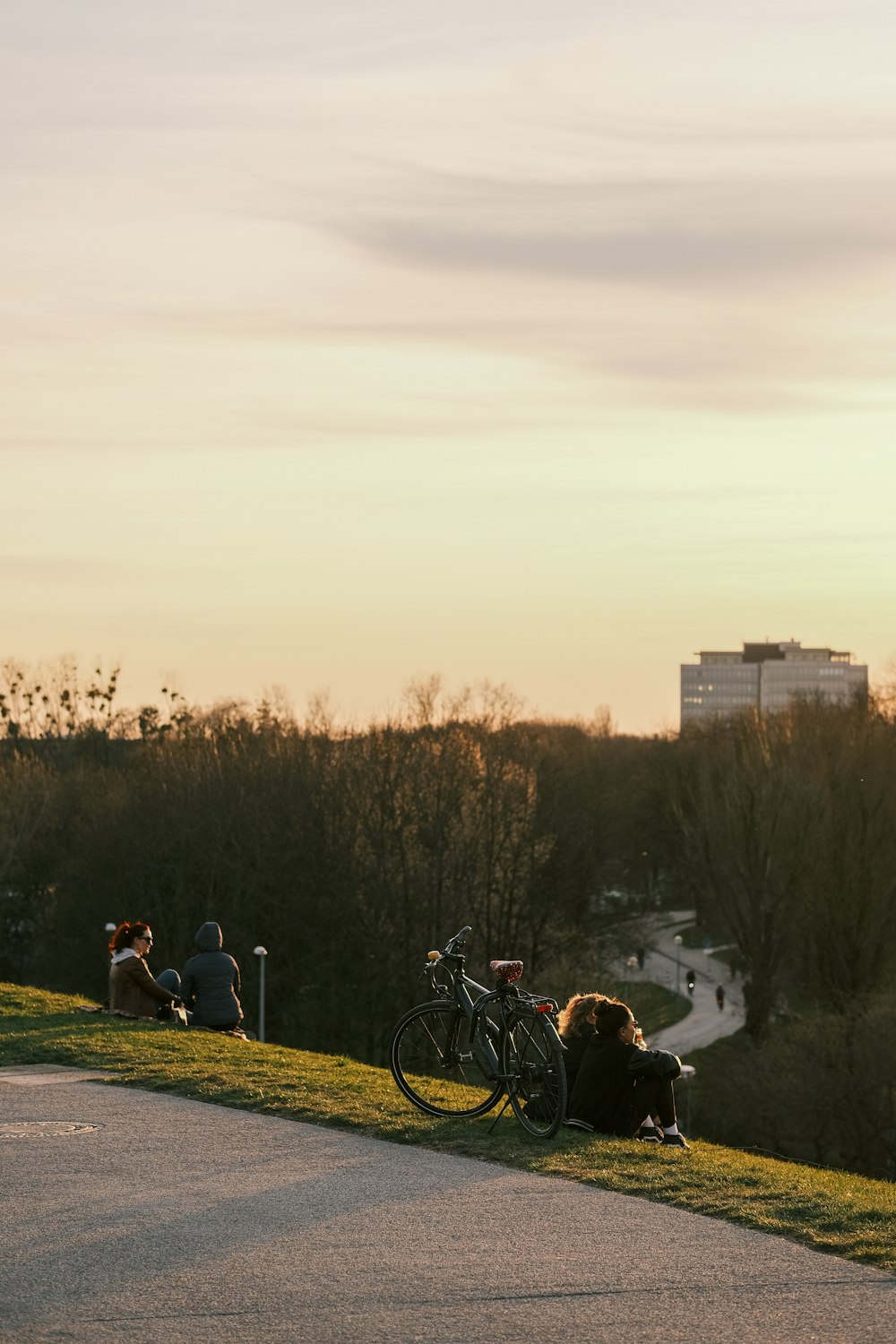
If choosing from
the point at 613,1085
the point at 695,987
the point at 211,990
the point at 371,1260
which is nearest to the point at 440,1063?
the point at 613,1085

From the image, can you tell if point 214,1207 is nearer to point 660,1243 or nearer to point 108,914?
point 660,1243

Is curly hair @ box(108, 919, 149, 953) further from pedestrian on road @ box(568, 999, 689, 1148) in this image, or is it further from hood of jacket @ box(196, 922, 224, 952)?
pedestrian on road @ box(568, 999, 689, 1148)

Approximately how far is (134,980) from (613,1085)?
8082mm

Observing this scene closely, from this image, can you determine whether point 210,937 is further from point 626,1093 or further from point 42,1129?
point 626,1093

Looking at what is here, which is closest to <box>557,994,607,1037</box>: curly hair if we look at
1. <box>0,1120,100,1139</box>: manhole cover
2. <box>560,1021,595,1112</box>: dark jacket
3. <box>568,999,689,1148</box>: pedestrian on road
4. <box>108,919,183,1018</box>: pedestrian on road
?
<box>560,1021,595,1112</box>: dark jacket

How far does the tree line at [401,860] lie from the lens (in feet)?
167

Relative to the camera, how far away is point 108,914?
5316 centimetres

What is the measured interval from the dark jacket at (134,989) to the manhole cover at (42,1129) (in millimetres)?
6307

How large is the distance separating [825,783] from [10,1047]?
43.5 metres

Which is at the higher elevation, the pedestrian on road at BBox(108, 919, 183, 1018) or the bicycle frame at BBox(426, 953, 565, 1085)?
the bicycle frame at BBox(426, 953, 565, 1085)

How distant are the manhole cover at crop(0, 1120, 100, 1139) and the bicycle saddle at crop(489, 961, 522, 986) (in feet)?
8.86

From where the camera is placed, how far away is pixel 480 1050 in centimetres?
1138

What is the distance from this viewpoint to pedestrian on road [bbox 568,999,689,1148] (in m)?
11.3

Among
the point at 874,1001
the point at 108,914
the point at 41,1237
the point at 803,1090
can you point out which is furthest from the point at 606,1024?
the point at 108,914
